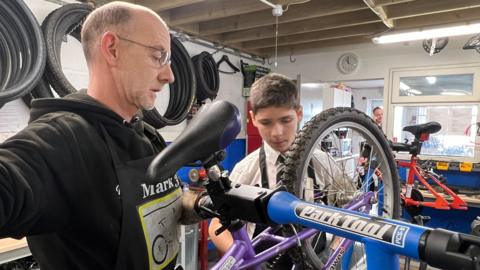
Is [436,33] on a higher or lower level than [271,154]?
higher

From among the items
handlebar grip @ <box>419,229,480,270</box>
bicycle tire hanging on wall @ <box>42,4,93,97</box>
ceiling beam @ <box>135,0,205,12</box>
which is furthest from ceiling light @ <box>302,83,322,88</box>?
handlebar grip @ <box>419,229,480,270</box>

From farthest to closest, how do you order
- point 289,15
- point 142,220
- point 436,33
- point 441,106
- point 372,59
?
point 372,59, point 441,106, point 289,15, point 436,33, point 142,220

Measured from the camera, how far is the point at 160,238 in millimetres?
737

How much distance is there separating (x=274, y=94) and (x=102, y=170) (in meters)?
0.82

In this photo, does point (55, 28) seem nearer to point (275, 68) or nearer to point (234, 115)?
point (234, 115)

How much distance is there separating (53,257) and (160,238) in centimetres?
22

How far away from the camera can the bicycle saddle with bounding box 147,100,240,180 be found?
0.38 metres

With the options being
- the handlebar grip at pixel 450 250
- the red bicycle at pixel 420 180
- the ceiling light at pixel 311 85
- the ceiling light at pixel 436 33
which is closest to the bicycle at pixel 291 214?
the handlebar grip at pixel 450 250

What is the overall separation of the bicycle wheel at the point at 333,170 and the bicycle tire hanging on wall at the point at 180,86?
97.7 inches

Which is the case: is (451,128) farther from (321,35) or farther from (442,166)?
(321,35)

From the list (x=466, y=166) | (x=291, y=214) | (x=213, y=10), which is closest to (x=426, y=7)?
(x=466, y=166)

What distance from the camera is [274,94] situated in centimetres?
127

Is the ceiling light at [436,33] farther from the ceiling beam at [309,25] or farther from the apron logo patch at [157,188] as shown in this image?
the apron logo patch at [157,188]

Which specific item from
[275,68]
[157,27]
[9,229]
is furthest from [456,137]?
[9,229]
